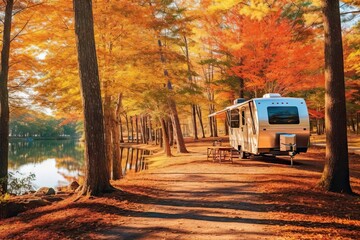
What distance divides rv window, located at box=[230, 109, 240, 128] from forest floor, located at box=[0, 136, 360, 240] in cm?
691

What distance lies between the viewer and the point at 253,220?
621 centimetres

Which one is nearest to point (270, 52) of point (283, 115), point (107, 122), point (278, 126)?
point (283, 115)

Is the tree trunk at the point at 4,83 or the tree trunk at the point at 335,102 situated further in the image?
the tree trunk at the point at 4,83

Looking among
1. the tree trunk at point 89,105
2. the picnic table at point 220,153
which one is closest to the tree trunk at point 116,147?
the picnic table at point 220,153

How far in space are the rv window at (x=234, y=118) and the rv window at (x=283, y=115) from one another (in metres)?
3.15

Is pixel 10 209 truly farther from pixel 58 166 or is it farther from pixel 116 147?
pixel 58 166

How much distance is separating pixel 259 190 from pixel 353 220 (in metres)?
3.15

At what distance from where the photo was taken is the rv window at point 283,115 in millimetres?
13680

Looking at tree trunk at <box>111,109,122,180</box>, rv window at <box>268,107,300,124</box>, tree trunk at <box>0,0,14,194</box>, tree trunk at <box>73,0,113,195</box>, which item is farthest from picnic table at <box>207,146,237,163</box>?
tree trunk at <box>0,0,14,194</box>

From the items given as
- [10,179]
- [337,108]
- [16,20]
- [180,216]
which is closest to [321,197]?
[337,108]

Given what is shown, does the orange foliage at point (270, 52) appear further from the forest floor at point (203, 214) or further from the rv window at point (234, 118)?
the forest floor at point (203, 214)

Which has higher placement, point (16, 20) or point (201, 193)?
point (16, 20)

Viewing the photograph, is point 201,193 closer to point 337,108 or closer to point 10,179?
point 337,108

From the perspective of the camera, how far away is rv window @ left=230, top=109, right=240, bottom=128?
1689cm
